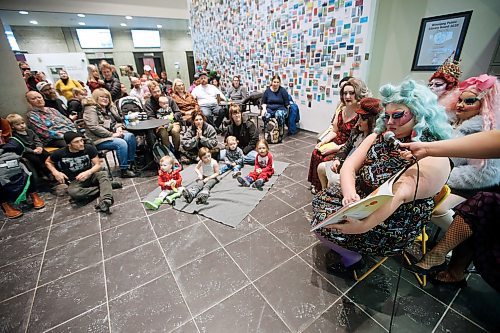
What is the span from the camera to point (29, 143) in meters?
2.81

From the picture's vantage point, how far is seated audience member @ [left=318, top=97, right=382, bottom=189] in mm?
1738

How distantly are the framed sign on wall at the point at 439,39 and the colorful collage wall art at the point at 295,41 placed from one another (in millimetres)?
891

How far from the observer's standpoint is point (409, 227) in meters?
1.18

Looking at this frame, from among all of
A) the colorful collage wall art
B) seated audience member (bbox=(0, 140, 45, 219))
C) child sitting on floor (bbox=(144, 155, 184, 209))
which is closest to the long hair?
child sitting on floor (bbox=(144, 155, 184, 209))

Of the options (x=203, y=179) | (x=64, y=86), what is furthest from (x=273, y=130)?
(x=64, y=86)

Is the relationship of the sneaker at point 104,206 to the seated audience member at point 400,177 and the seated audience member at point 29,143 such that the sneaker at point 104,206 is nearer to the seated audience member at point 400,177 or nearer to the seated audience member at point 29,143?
the seated audience member at point 29,143

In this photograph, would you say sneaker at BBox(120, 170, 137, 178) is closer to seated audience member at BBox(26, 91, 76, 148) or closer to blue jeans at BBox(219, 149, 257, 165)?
seated audience member at BBox(26, 91, 76, 148)

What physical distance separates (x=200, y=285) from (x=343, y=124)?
2.02 meters

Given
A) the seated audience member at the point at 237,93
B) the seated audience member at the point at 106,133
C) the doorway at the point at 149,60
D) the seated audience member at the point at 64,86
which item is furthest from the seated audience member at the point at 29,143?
the doorway at the point at 149,60

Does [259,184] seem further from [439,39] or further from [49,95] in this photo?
[49,95]

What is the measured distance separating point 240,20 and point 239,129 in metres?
3.68

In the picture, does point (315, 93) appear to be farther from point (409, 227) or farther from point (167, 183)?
point (409, 227)

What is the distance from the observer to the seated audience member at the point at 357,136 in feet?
5.70

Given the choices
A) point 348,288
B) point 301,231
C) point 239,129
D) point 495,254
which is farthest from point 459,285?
point 239,129
